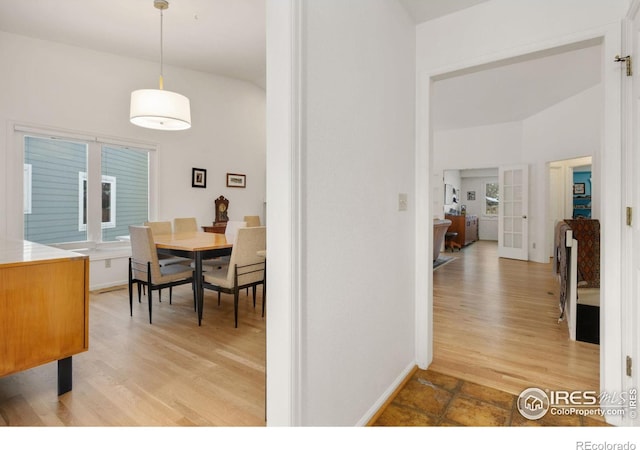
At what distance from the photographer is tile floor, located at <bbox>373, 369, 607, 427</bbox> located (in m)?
1.81

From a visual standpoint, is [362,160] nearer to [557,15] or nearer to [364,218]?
[364,218]

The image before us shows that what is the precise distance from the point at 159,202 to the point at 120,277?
1165 mm

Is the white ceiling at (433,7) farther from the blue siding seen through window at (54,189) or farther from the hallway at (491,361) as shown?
the blue siding seen through window at (54,189)

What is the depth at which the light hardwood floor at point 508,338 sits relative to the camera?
2.28 metres

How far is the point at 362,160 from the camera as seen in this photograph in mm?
1711

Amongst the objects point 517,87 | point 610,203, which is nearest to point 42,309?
point 610,203

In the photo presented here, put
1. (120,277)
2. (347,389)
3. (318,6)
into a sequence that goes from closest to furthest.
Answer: (318,6)
(347,389)
(120,277)

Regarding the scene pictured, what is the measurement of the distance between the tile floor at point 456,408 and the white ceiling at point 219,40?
2.09m

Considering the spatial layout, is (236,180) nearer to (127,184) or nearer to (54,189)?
(127,184)

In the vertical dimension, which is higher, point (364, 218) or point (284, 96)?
point (284, 96)

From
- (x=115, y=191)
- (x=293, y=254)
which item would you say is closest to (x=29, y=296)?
(x=293, y=254)

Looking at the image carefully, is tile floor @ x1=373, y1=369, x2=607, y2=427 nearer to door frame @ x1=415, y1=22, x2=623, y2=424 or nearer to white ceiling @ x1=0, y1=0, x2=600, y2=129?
door frame @ x1=415, y1=22, x2=623, y2=424

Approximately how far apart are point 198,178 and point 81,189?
5.16ft

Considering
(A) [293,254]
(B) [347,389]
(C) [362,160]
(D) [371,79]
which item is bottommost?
(B) [347,389]
